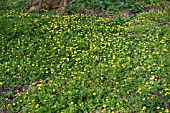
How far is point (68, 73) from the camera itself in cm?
588

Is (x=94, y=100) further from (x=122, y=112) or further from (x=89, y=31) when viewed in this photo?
(x=89, y=31)

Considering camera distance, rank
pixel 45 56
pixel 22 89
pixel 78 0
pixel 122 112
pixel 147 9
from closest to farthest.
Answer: pixel 122 112 → pixel 22 89 → pixel 45 56 → pixel 147 9 → pixel 78 0

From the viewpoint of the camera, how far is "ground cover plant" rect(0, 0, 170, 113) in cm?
491

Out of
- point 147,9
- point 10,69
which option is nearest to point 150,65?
point 10,69

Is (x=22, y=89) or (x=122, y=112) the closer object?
(x=122, y=112)

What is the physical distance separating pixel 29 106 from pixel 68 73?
1.23 metres

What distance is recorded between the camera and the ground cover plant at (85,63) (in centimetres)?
491

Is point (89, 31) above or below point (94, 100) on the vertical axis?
above

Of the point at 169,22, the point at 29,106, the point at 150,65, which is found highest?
the point at 169,22

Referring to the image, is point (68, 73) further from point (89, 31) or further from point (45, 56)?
point (89, 31)

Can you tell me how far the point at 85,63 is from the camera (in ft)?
Result: 20.4

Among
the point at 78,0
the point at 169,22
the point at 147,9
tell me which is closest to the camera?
the point at 169,22

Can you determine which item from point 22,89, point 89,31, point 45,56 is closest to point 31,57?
point 45,56

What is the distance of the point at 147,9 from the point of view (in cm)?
934
